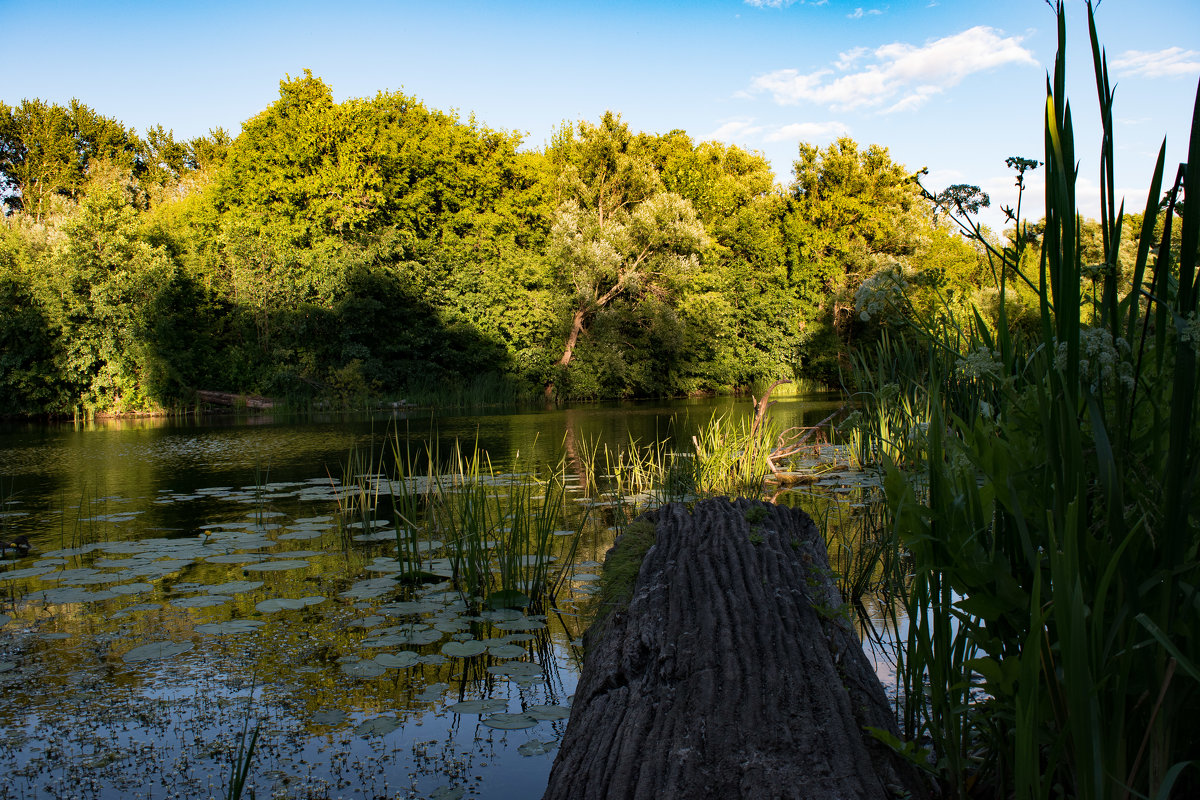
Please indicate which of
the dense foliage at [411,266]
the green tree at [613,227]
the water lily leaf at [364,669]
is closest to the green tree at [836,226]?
the dense foliage at [411,266]

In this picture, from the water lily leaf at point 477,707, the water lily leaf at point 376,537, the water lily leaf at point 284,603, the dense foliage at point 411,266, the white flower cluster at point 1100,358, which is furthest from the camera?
the dense foliage at point 411,266

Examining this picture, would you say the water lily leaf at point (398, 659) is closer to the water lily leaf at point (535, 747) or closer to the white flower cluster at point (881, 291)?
the water lily leaf at point (535, 747)

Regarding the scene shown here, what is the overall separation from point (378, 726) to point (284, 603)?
1.37 metres

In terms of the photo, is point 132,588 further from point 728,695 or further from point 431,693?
point 728,695

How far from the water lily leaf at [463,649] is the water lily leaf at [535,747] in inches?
25.9

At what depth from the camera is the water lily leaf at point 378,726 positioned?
2.26 metres

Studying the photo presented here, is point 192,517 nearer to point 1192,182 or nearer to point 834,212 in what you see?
point 1192,182

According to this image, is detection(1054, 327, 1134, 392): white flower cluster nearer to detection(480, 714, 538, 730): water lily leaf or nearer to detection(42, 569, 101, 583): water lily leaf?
detection(480, 714, 538, 730): water lily leaf

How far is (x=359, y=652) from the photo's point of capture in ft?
9.51

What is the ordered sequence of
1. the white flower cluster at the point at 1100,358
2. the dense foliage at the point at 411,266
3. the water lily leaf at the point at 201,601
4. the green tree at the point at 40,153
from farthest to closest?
the green tree at the point at 40,153, the dense foliage at the point at 411,266, the water lily leaf at the point at 201,601, the white flower cluster at the point at 1100,358

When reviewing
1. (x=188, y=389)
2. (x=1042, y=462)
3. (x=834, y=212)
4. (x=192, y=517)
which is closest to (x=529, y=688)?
(x=1042, y=462)

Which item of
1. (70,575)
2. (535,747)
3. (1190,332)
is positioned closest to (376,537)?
(70,575)

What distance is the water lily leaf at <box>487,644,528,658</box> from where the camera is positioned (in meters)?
2.88

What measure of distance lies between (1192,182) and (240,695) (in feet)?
8.66
